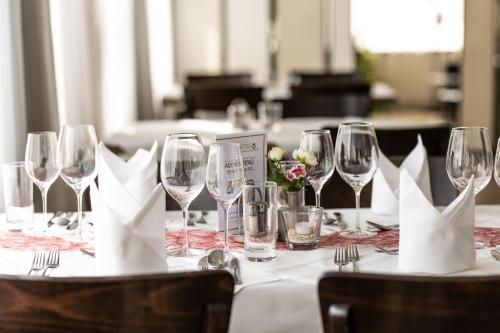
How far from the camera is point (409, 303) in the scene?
122cm

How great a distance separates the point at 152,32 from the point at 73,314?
6.46m

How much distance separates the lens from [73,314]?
49.0 inches

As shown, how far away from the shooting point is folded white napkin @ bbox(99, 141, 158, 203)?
82.0 inches

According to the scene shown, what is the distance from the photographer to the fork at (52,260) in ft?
5.74

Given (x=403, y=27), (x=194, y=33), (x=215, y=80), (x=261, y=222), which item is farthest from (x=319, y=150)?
(x=403, y=27)

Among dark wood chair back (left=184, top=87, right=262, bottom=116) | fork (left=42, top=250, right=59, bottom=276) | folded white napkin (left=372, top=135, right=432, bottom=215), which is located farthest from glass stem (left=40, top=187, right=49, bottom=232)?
dark wood chair back (left=184, top=87, right=262, bottom=116)

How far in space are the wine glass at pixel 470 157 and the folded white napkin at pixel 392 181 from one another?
22 centimetres

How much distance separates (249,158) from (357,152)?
10.4 inches

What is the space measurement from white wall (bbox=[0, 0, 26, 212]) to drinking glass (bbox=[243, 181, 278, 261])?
1621mm

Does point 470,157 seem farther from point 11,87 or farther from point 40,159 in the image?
point 11,87

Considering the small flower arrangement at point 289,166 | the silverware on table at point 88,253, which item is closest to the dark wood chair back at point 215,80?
the small flower arrangement at point 289,166

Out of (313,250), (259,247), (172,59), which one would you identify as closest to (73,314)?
(259,247)

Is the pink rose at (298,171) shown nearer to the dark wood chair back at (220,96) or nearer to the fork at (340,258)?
the fork at (340,258)

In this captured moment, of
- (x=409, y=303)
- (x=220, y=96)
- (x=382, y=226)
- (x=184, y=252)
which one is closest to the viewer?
(x=409, y=303)
